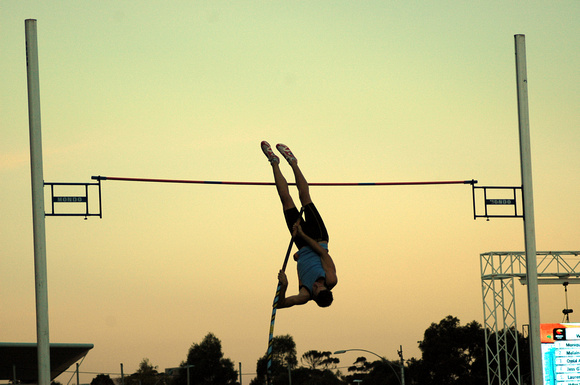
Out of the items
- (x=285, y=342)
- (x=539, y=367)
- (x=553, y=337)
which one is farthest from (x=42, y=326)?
(x=285, y=342)

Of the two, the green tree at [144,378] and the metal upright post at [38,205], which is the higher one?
the metal upright post at [38,205]

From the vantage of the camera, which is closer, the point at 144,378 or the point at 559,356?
the point at 559,356

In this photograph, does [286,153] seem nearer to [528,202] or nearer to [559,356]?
[528,202]

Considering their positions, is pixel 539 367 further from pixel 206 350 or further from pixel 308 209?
pixel 206 350

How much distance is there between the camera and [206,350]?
75250mm

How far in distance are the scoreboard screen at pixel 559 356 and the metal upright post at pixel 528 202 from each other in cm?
203

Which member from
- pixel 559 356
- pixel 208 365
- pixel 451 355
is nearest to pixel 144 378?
pixel 208 365

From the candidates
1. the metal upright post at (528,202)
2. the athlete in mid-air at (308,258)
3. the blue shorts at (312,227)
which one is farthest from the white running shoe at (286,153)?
the metal upright post at (528,202)

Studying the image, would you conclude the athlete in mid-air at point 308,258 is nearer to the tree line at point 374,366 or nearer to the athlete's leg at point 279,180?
the athlete's leg at point 279,180

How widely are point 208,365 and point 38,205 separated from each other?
212ft

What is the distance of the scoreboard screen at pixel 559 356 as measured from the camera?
14.7m

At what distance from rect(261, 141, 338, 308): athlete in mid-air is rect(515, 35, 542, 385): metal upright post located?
11.5 feet

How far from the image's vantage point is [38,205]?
10.8m

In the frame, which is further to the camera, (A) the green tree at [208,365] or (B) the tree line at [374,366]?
(A) the green tree at [208,365]
